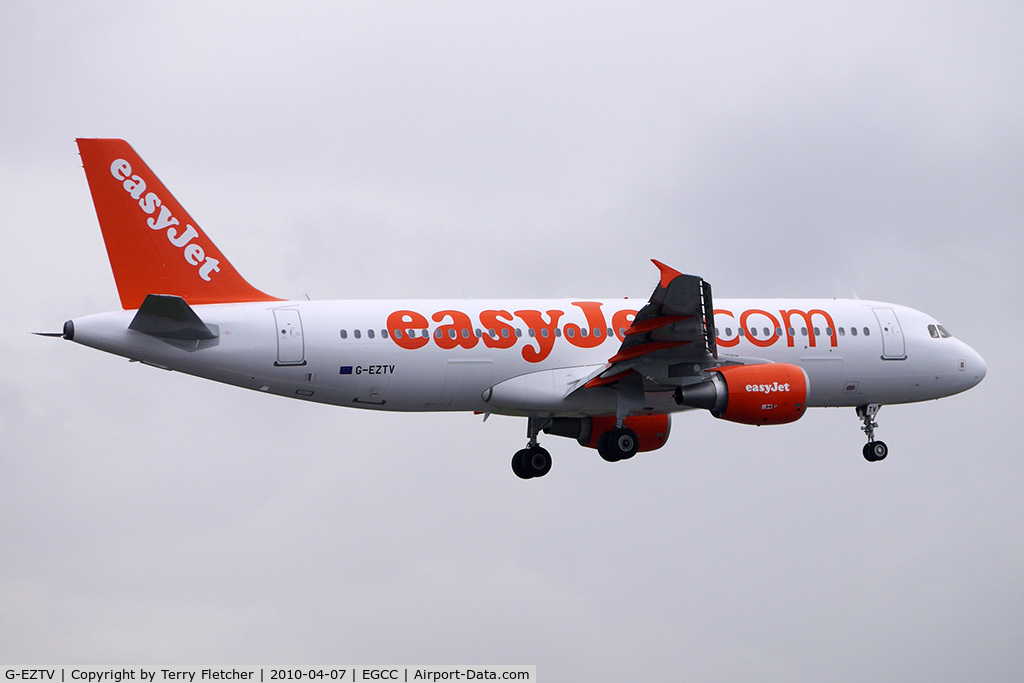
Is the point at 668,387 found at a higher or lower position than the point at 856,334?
lower

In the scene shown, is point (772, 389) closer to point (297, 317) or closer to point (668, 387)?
point (668, 387)

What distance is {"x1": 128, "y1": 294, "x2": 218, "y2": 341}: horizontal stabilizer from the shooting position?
2784 centimetres

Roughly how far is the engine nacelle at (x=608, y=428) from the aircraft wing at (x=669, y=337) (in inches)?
139

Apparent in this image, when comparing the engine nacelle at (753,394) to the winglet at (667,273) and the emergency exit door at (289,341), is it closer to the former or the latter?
the winglet at (667,273)

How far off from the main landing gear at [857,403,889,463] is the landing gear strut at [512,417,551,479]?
8.41 m

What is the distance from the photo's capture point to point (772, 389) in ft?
101

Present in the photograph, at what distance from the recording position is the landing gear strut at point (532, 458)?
3534cm

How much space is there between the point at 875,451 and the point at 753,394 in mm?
7158

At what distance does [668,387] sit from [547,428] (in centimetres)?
448

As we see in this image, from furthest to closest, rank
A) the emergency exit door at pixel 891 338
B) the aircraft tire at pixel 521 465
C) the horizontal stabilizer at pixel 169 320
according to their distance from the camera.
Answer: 1. the aircraft tire at pixel 521 465
2. the emergency exit door at pixel 891 338
3. the horizontal stabilizer at pixel 169 320

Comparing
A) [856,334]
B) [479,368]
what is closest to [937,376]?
[856,334]

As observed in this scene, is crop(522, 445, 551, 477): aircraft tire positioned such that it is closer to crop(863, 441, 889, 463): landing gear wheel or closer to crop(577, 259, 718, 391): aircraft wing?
crop(577, 259, 718, 391): aircraft wing

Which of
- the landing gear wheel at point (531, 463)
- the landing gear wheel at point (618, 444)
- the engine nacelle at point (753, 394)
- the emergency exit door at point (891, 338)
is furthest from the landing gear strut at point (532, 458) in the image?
the emergency exit door at point (891, 338)

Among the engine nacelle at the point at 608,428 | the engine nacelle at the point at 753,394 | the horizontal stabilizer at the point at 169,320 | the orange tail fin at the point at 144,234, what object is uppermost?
the orange tail fin at the point at 144,234
